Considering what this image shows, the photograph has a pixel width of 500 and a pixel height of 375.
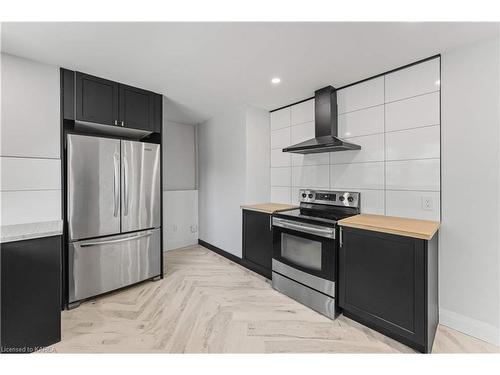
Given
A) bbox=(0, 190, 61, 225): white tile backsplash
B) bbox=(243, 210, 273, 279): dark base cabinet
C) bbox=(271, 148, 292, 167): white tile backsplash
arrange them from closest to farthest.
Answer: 1. bbox=(0, 190, 61, 225): white tile backsplash
2. bbox=(243, 210, 273, 279): dark base cabinet
3. bbox=(271, 148, 292, 167): white tile backsplash

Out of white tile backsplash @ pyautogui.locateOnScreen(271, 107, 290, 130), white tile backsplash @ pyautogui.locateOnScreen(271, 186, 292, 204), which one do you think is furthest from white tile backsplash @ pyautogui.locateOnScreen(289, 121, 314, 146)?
white tile backsplash @ pyautogui.locateOnScreen(271, 186, 292, 204)

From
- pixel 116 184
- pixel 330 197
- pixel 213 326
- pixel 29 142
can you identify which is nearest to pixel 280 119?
pixel 330 197

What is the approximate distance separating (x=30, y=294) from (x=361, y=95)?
131 inches

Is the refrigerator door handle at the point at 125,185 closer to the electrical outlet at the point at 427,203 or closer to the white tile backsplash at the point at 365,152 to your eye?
the white tile backsplash at the point at 365,152

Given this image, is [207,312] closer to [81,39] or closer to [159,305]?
[159,305]

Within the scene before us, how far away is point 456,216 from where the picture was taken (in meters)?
1.77

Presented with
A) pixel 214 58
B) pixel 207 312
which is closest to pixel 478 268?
pixel 207 312

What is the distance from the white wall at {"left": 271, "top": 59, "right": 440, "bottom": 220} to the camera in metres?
1.91

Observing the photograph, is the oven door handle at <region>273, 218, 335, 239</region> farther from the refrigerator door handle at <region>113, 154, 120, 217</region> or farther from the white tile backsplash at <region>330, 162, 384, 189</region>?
the refrigerator door handle at <region>113, 154, 120, 217</region>

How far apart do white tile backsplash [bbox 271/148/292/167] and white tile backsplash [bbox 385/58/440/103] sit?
1.34m

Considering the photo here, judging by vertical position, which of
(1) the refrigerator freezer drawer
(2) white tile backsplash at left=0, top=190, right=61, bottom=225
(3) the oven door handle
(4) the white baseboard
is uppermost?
(2) white tile backsplash at left=0, top=190, right=61, bottom=225

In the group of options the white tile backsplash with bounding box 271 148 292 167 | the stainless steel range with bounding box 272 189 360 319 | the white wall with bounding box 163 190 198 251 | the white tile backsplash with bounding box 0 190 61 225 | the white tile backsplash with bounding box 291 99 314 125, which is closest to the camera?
the white tile backsplash with bounding box 0 190 61 225

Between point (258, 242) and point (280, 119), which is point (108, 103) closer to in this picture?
point (280, 119)

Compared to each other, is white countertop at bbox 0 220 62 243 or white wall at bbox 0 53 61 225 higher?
white wall at bbox 0 53 61 225
